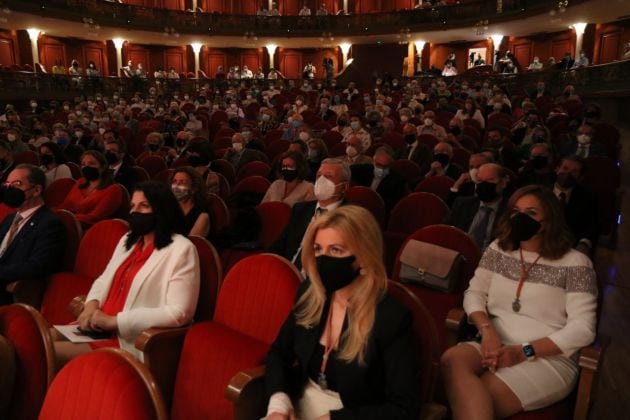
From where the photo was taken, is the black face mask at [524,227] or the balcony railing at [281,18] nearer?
the black face mask at [524,227]

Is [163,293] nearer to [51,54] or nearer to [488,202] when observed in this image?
[488,202]

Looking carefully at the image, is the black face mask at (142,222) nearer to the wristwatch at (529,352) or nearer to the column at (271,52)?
the wristwatch at (529,352)

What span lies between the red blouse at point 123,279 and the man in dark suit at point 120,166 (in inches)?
96.5

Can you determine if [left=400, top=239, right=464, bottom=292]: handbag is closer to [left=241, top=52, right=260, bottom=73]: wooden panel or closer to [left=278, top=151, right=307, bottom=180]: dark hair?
[left=278, top=151, right=307, bottom=180]: dark hair

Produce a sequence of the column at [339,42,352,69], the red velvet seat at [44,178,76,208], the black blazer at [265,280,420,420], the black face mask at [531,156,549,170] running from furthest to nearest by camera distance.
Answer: the column at [339,42,352,69] < the red velvet seat at [44,178,76,208] < the black face mask at [531,156,549,170] < the black blazer at [265,280,420,420]

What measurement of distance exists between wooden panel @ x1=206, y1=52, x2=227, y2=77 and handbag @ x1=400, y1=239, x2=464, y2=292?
80.1 feet

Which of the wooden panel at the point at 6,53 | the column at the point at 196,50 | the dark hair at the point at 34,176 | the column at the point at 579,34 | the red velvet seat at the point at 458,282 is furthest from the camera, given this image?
the column at the point at 196,50

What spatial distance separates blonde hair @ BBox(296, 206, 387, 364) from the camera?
1.50 m

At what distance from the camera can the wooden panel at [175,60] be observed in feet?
80.5

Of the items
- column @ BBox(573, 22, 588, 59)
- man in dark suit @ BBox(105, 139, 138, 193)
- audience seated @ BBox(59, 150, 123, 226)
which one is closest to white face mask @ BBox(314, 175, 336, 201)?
audience seated @ BBox(59, 150, 123, 226)

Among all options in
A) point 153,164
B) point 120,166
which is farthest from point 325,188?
point 153,164

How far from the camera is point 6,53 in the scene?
18.9 m

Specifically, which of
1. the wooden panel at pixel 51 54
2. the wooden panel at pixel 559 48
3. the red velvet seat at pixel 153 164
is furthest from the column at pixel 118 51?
the red velvet seat at pixel 153 164

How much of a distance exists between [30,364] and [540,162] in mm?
3730
